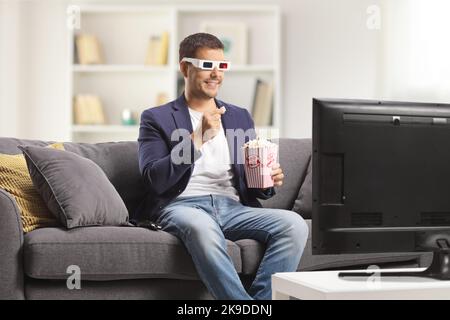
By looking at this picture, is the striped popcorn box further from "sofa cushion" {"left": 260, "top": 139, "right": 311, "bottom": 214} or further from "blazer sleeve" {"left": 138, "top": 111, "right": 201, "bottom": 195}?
"sofa cushion" {"left": 260, "top": 139, "right": 311, "bottom": 214}

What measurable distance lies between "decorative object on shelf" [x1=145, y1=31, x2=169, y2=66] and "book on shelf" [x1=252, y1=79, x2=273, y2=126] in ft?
2.39

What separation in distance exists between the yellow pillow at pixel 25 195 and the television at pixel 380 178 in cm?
124

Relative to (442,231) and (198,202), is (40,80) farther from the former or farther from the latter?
(442,231)

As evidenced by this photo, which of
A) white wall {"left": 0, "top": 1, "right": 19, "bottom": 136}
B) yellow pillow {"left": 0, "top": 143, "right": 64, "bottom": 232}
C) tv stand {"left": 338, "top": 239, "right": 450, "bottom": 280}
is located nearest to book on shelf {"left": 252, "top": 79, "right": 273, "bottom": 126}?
white wall {"left": 0, "top": 1, "right": 19, "bottom": 136}

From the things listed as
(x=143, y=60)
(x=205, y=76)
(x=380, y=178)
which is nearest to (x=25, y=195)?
(x=205, y=76)

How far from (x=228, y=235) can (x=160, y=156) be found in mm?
377

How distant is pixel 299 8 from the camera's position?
5.61 metres

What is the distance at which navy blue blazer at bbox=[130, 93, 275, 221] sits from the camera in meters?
2.59

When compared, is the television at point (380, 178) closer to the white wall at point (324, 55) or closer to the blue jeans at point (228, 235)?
the blue jeans at point (228, 235)

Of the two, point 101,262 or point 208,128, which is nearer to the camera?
point 101,262

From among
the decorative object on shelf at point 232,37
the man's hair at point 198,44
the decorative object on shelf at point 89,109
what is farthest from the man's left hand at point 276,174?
the decorative object on shelf at point 89,109

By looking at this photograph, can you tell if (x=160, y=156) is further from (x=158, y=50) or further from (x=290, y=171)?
(x=158, y=50)

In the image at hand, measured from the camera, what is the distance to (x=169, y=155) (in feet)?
8.55
